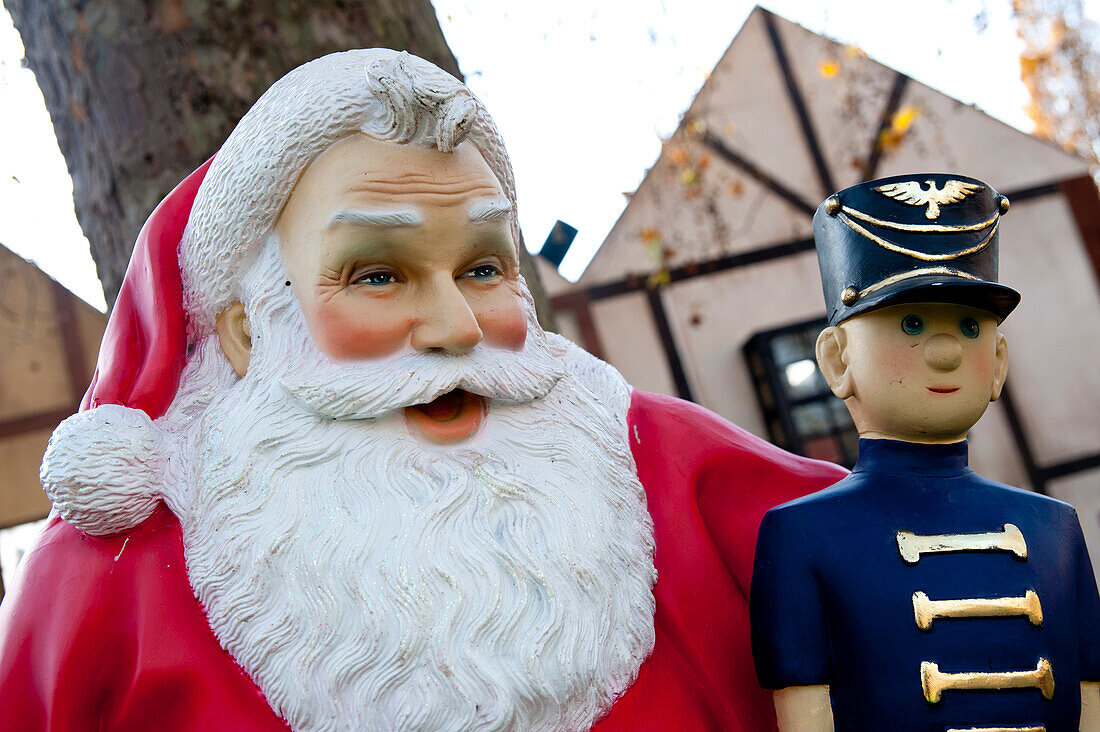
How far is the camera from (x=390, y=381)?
5.03 ft

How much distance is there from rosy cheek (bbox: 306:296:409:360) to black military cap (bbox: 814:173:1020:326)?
0.67 m

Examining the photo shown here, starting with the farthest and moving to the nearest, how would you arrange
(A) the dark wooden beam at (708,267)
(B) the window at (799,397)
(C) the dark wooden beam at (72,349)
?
1. (A) the dark wooden beam at (708,267)
2. (B) the window at (799,397)
3. (C) the dark wooden beam at (72,349)

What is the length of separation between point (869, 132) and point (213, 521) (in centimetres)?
606

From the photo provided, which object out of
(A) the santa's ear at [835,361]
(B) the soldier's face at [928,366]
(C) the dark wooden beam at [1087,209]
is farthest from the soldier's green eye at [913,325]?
(C) the dark wooden beam at [1087,209]

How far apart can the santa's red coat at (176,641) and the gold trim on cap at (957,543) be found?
0.34 metres

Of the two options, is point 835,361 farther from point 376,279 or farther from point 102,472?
point 102,472

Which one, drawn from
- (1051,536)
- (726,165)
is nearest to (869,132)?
(726,165)

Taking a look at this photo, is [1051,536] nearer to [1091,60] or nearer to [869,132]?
[869,132]

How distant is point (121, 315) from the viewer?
5.82ft

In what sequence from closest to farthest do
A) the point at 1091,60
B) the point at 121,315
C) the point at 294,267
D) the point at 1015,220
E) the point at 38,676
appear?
the point at 38,676 < the point at 294,267 < the point at 121,315 < the point at 1015,220 < the point at 1091,60

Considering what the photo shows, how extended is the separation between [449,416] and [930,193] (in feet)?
2.60

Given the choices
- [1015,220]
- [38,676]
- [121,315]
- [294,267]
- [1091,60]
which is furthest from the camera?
[1091,60]

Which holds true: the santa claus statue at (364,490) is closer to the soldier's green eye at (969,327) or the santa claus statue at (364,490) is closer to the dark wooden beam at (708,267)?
the soldier's green eye at (969,327)

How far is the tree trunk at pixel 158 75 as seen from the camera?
2.38 metres
